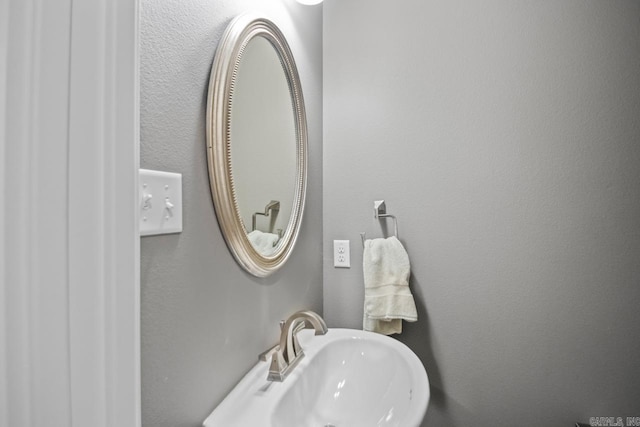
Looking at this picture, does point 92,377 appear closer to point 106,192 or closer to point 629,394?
point 106,192

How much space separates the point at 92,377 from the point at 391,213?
3.71 feet

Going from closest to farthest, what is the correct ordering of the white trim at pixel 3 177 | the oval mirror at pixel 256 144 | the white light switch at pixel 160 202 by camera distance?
the white trim at pixel 3 177, the white light switch at pixel 160 202, the oval mirror at pixel 256 144

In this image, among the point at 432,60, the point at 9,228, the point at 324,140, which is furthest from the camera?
the point at 324,140

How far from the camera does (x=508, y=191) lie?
1214 millimetres

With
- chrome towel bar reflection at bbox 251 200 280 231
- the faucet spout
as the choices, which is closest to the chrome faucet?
the faucet spout

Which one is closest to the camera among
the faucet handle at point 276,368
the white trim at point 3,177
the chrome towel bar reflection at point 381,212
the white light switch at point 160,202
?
the white trim at point 3,177

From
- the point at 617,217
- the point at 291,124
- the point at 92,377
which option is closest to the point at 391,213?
the point at 291,124

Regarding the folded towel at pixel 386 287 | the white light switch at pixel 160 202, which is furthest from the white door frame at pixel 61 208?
the folded towel at pixel 386 287

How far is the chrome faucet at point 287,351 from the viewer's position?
0.84 m

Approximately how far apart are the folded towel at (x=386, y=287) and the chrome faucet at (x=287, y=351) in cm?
31

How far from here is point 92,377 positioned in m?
0.40

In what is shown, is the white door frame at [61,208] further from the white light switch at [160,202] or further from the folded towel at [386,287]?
the folded towel at [386,287]

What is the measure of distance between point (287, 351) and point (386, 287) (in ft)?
1.61

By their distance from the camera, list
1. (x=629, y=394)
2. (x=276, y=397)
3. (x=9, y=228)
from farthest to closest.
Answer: (x=629, y=394)
(x=276, y=397)
(x=9, y=228)
